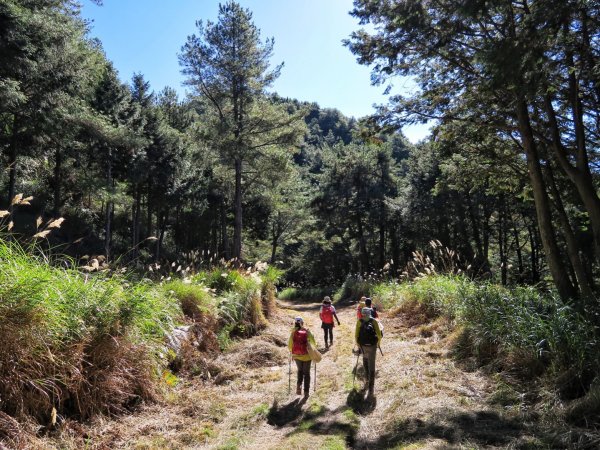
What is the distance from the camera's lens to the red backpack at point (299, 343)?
22.7 feet

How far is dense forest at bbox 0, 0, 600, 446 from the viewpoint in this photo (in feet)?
24.8

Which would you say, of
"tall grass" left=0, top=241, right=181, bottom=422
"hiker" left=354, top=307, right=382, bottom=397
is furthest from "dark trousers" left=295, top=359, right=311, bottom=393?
"tall grass" left=0, top=241, right=181, bottom=422

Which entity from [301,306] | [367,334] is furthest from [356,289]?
[367,334]

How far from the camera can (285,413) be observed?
5941 millimetres

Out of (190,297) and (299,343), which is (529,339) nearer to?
(299,343)

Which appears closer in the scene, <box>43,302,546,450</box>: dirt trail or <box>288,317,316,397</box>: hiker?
<box>43,302,546,450</box>: dirt trail

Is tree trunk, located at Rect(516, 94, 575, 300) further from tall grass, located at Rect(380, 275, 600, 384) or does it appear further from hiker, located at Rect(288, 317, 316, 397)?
hiker, located at Rect(288, 317, 316, 397)

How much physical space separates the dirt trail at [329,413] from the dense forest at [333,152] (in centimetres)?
172

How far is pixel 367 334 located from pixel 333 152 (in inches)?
1237

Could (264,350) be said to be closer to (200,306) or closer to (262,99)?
(200,306)

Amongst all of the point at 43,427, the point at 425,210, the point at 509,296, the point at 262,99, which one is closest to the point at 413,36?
the point at 509,296

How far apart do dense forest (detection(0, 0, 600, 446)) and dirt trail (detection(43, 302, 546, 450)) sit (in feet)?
5.65

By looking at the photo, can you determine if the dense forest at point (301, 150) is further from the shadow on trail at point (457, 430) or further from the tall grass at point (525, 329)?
the shadow on trail at point (457, 430)

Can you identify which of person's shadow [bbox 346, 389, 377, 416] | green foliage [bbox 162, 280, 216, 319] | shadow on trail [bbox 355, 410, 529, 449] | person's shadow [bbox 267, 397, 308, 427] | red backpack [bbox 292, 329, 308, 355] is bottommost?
person's shadow [bbox 267, 397, 308, 427]
